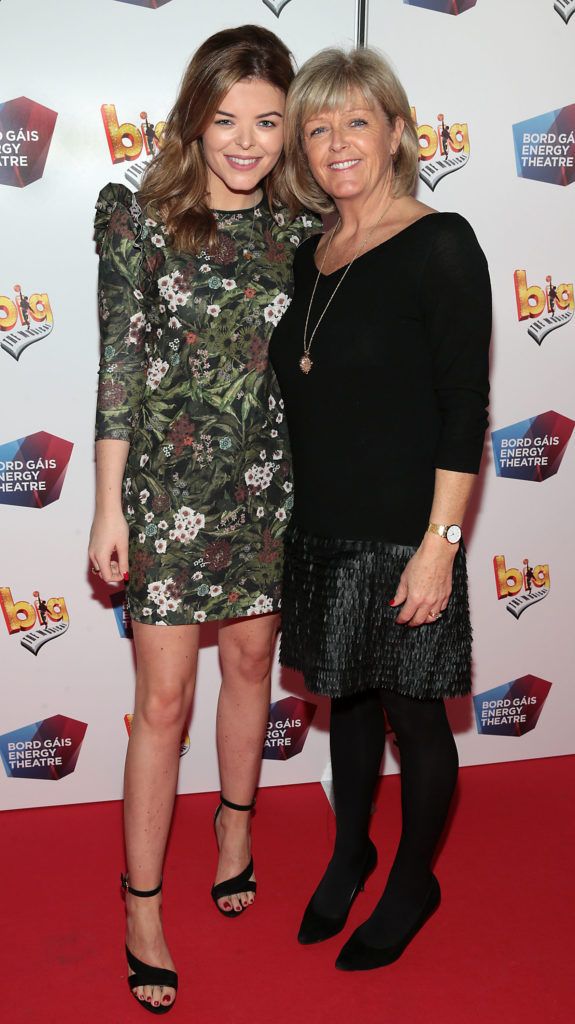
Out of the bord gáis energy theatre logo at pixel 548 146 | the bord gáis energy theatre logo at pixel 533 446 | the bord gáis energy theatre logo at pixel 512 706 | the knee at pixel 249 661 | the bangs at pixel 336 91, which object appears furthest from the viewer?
the bord gáis energy theatre logo at pixel 512 706

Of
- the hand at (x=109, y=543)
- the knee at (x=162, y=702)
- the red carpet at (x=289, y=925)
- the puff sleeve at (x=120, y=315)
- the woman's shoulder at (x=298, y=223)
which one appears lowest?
the red carpet at (x=289, y=925)

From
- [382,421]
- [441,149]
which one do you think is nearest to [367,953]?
[382,421]

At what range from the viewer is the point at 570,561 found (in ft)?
9.37

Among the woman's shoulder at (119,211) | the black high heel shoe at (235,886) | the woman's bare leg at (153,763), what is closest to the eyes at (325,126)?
the woman's shoulder at (119,211)

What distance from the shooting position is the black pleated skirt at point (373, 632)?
1.82m

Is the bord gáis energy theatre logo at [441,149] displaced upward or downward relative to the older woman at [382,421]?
upward

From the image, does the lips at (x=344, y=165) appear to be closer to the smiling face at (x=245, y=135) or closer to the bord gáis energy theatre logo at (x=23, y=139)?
the smiling face at (x=245, y=135)

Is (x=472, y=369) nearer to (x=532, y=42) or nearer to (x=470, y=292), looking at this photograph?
(x=470, y=292)

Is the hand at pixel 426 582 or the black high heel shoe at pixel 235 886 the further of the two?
the black high heel shoe at pixel 235 886

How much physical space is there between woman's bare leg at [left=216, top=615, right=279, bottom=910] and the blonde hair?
99 centimetres

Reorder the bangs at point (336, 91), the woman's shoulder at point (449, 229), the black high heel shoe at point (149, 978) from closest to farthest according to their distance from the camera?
the woman's shoulder at point (449, 229) → the bangs at point (336, 91) → the black high heel shoe at point (149, 978)

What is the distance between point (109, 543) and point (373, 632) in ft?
1.79

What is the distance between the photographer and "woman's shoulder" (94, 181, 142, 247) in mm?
1872

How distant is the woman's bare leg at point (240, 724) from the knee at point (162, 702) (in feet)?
0.77
